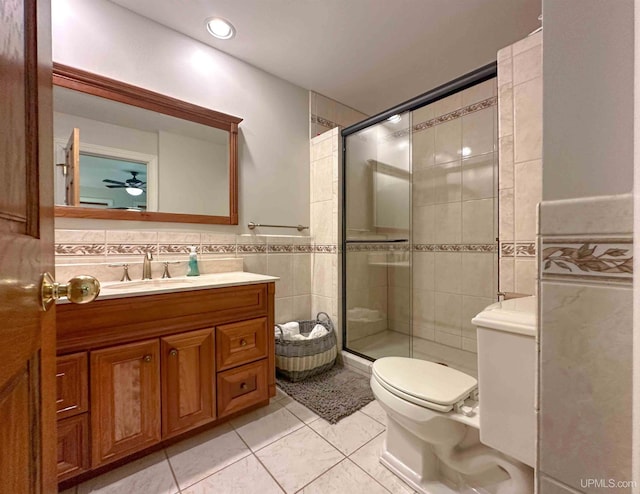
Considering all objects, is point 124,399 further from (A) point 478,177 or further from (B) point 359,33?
(A) point 478,177

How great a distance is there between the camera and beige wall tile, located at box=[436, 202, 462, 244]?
238 cm

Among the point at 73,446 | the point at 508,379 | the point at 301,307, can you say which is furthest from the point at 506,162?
the point at 73,446

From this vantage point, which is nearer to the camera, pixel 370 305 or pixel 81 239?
pixel 81 239

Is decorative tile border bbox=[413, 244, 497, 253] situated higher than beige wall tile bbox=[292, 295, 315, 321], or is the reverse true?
decorative tile border bbox=[413, 244, 497, 253]

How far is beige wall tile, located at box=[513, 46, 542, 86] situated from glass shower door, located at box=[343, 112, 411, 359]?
0.97 metres

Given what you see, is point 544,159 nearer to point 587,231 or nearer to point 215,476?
point 587,231

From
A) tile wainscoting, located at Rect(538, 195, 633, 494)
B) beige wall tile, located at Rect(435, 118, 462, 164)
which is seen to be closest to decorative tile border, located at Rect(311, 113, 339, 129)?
beige wall tile, located at Rect(435, 118, 462, 164)

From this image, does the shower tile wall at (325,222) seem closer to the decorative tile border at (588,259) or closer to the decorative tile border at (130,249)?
the decorative tile border at (130,249)

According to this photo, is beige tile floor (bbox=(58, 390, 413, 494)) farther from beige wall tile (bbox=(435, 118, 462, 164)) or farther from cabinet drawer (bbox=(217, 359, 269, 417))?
beige wall tile (bbox=(435, 118, 462, 164))

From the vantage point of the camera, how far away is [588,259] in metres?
0.37

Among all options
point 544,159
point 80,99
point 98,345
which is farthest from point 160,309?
point 544,159

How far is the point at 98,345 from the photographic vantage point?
3.52 feet

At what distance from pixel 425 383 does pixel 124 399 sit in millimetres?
1223

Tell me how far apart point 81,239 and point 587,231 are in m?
1.88
